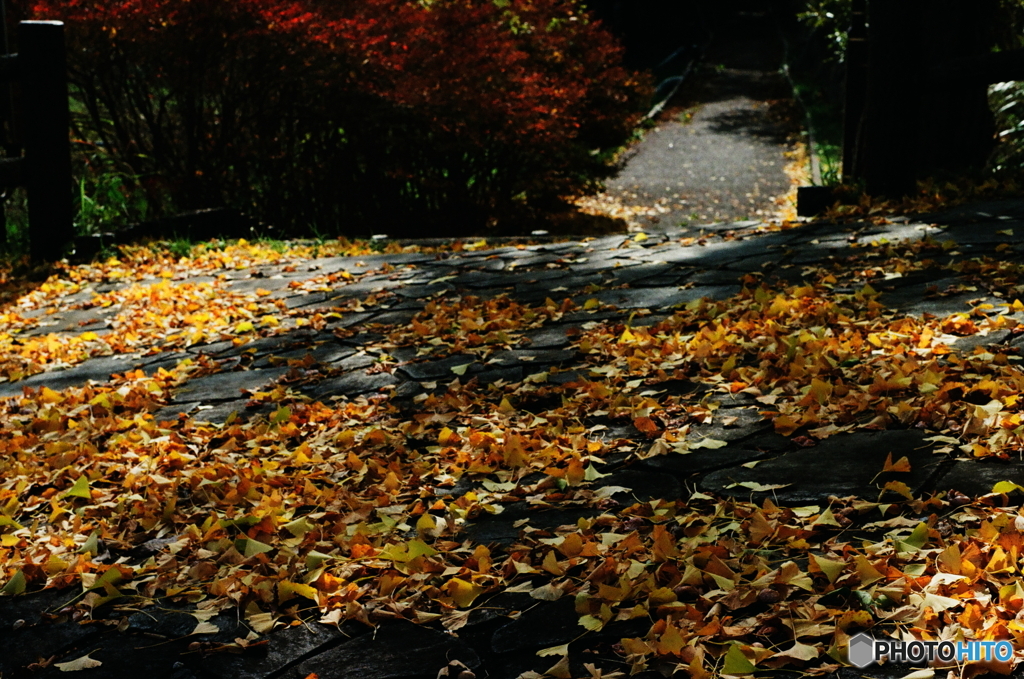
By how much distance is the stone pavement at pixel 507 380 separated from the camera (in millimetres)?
2076

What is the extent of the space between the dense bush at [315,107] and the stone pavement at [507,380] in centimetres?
226

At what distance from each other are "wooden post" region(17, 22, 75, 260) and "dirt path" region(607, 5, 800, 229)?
5465mm

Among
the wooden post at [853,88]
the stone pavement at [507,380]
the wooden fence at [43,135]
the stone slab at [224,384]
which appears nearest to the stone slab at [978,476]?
the stone pavement at [507,380]

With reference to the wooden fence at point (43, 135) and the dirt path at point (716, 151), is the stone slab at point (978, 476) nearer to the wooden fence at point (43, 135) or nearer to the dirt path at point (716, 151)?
the wooden fence at point (43, 135)

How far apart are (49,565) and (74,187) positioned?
680cm

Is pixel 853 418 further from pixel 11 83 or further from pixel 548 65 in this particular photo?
pixel 548 65

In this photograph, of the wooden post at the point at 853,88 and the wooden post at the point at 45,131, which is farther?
the wooden post at the point at 853,88

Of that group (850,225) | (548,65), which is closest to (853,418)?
(850,225)

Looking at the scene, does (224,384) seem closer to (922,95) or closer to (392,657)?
(392,657)

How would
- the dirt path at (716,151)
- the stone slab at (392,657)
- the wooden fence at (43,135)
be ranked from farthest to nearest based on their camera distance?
the dirt path at (716,151) < the wooden fence at (43,135) < the stone slab at (392,657)

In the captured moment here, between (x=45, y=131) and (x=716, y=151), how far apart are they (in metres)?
9.53

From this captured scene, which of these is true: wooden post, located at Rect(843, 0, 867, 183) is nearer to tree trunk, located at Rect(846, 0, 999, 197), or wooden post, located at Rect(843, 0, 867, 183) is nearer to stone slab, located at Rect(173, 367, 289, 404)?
tree trunk, located at Rect(846, 0, 999, 197)

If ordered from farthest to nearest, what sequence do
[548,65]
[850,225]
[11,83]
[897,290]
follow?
[548,65], [11,83], [850,225], [897,290]

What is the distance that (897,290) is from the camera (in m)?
4.05
